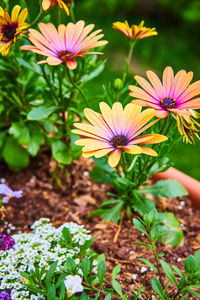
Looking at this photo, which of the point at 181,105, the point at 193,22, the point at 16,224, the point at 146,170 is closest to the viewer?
the point at 181,105

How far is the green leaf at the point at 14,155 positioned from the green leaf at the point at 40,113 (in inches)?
13.5

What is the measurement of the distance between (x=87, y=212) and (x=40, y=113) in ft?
1.60

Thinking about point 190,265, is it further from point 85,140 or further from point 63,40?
point 63,40

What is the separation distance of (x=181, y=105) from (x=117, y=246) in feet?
2.27

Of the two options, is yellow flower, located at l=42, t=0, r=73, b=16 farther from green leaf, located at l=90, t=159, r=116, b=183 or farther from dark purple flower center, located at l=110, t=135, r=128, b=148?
green leaf, located at l=90, t=159, r=116, b=183

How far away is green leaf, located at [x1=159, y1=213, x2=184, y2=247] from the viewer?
155 cm

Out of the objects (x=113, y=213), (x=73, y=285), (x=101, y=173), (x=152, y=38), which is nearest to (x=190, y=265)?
(x=73, y=285)

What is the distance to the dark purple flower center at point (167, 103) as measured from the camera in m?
1.05

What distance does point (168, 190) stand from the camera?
1.63 m

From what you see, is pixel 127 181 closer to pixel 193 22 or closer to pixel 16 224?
pixel 16 224

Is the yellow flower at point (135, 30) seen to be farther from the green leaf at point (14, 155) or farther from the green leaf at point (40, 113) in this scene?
the green leaf at point (14, 155)

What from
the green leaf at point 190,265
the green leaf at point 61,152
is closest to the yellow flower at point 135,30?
the green leaf at point 61,152

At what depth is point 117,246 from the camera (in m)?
1.51

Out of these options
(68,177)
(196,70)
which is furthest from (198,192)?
(196,70)
